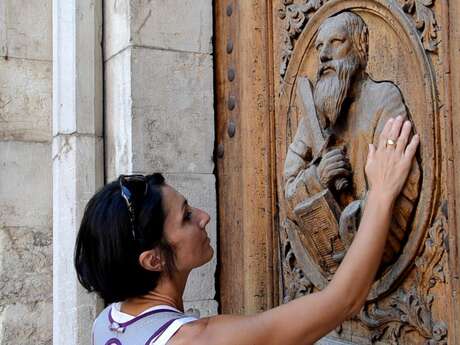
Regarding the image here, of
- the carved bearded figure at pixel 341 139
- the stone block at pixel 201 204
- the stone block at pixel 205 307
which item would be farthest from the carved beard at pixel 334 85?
the stone block at pixel 205 307

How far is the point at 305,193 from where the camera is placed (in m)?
2.08

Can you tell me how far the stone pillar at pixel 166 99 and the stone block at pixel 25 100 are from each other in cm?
98

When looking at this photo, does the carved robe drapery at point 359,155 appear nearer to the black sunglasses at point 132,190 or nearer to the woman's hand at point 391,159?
the woman's hand at point 391,159

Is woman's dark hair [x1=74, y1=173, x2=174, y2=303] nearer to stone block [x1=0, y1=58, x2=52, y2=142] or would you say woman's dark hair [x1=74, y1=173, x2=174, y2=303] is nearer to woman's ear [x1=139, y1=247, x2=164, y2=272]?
woman's ear [x1=139, y1=247, x2=164, y2=272]

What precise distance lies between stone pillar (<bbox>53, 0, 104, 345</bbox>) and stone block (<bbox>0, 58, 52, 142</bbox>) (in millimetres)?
803

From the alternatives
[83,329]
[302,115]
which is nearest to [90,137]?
[83,329]

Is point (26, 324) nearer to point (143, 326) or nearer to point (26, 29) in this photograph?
point (26, 29)

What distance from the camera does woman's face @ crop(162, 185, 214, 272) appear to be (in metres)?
1.63

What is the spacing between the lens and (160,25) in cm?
266

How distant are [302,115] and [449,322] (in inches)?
30.7

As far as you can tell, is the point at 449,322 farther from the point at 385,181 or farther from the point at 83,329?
the point at 83,329

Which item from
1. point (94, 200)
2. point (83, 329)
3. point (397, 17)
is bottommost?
point (83, 329)

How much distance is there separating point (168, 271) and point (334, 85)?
2.25 feet

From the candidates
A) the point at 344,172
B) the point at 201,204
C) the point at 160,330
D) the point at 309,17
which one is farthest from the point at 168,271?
the point at 201,204
